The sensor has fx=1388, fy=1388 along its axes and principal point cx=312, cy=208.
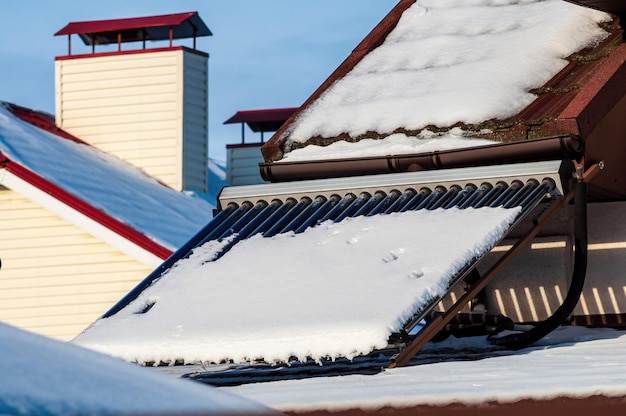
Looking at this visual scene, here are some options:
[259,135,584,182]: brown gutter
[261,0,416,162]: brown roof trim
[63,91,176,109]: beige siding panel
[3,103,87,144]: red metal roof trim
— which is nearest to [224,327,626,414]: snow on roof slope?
[259,135,584,182]: brown gutter

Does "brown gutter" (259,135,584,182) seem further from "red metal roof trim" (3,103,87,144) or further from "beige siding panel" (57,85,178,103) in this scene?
"beige siding panel" (57,85,178,103)

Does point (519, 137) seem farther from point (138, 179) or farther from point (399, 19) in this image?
point (138, 179)

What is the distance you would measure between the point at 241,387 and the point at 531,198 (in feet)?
6.30

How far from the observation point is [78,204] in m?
16.5

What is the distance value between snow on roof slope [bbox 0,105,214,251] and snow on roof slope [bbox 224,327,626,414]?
392 inches

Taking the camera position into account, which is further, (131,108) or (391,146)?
(131,108)

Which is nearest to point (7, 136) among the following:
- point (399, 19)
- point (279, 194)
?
point (399, 19)

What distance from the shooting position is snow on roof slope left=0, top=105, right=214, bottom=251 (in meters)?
17.0

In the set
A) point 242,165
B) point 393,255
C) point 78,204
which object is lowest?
point 242,165

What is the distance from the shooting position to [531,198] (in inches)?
282

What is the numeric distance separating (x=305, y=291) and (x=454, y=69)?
115 inches

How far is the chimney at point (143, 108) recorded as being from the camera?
70.5 ft

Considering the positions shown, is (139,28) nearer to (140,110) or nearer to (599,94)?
(140,110)

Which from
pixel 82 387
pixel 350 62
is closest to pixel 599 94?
pixel 350 62
